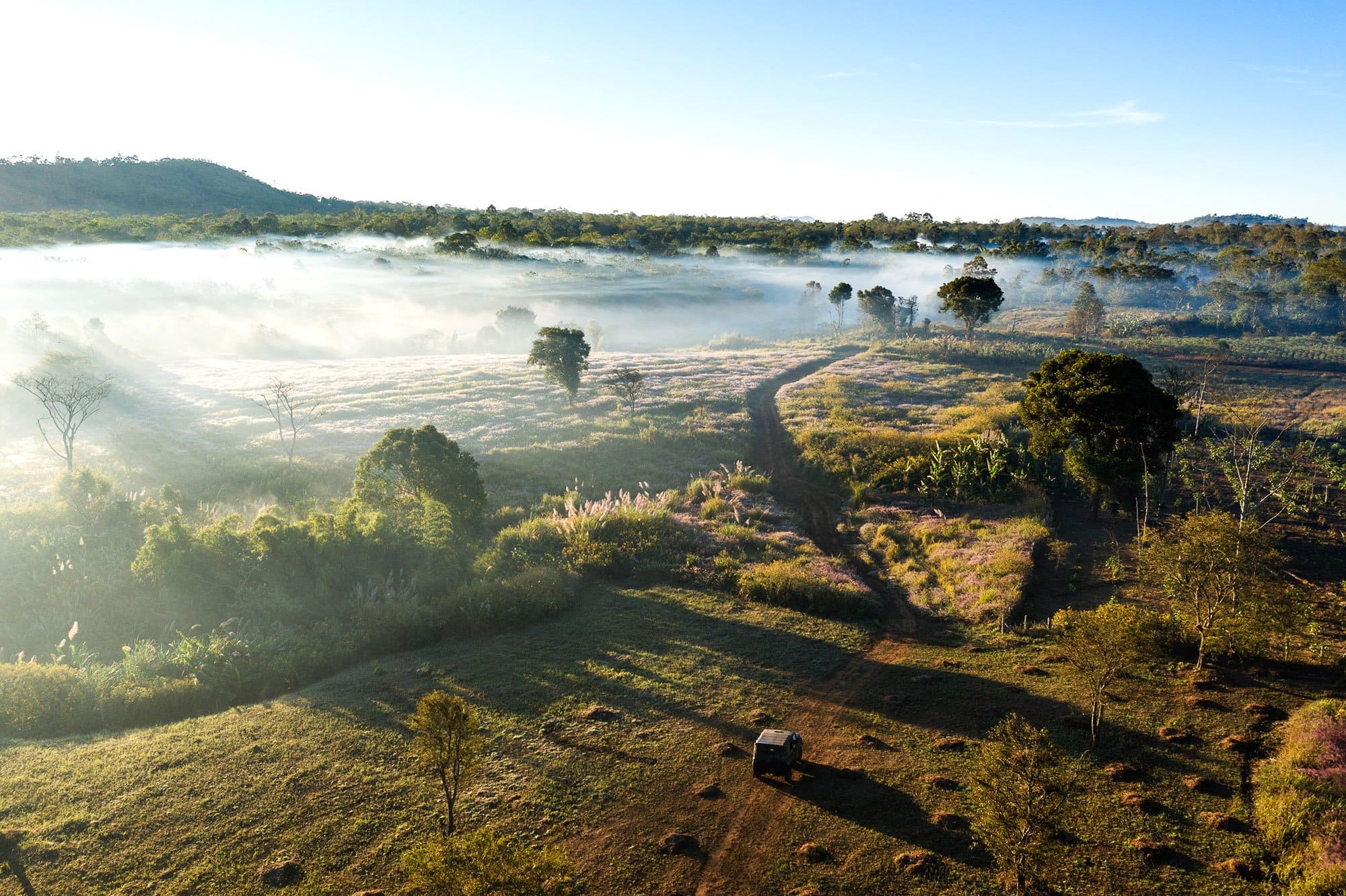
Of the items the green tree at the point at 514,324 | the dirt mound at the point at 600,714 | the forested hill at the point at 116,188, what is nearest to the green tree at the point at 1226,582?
the dirt mound at the point at 600,714

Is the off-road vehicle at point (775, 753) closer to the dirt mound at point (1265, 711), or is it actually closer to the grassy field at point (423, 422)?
the dirt mound at point (1265, 711)

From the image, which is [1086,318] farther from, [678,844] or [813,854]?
[678,844]

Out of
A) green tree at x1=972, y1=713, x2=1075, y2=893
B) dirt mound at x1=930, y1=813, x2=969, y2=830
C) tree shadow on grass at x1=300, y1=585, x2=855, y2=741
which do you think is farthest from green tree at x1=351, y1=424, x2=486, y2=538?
green tree at x1=972, y1=713, x2=1075, y2=893

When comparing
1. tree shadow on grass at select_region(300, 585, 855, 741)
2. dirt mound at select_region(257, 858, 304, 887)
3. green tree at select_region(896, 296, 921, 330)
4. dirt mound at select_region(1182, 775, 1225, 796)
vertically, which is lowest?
tree shadow on grass at select_region(300, 585, 855, 741)

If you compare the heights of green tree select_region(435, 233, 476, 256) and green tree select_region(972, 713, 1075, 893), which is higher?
green tree select_region(435, 233, 476, 256)

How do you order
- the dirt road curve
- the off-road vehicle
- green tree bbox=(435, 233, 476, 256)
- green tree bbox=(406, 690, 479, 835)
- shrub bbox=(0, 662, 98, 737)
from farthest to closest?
1. green tree bbox=(435, 233, 476, 256)
2. shrub bbox=(0, 662, 98, 737)
3. the off-road vehicle
4. the dirt road curve
5. green tree bbox=(406, 690, 479, 835)

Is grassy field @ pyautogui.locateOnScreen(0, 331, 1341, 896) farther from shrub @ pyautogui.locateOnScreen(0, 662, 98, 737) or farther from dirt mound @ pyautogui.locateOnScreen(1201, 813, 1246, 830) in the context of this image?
shrub @ pyautogui.locateOnScreen(0, 662, 98, 737)
